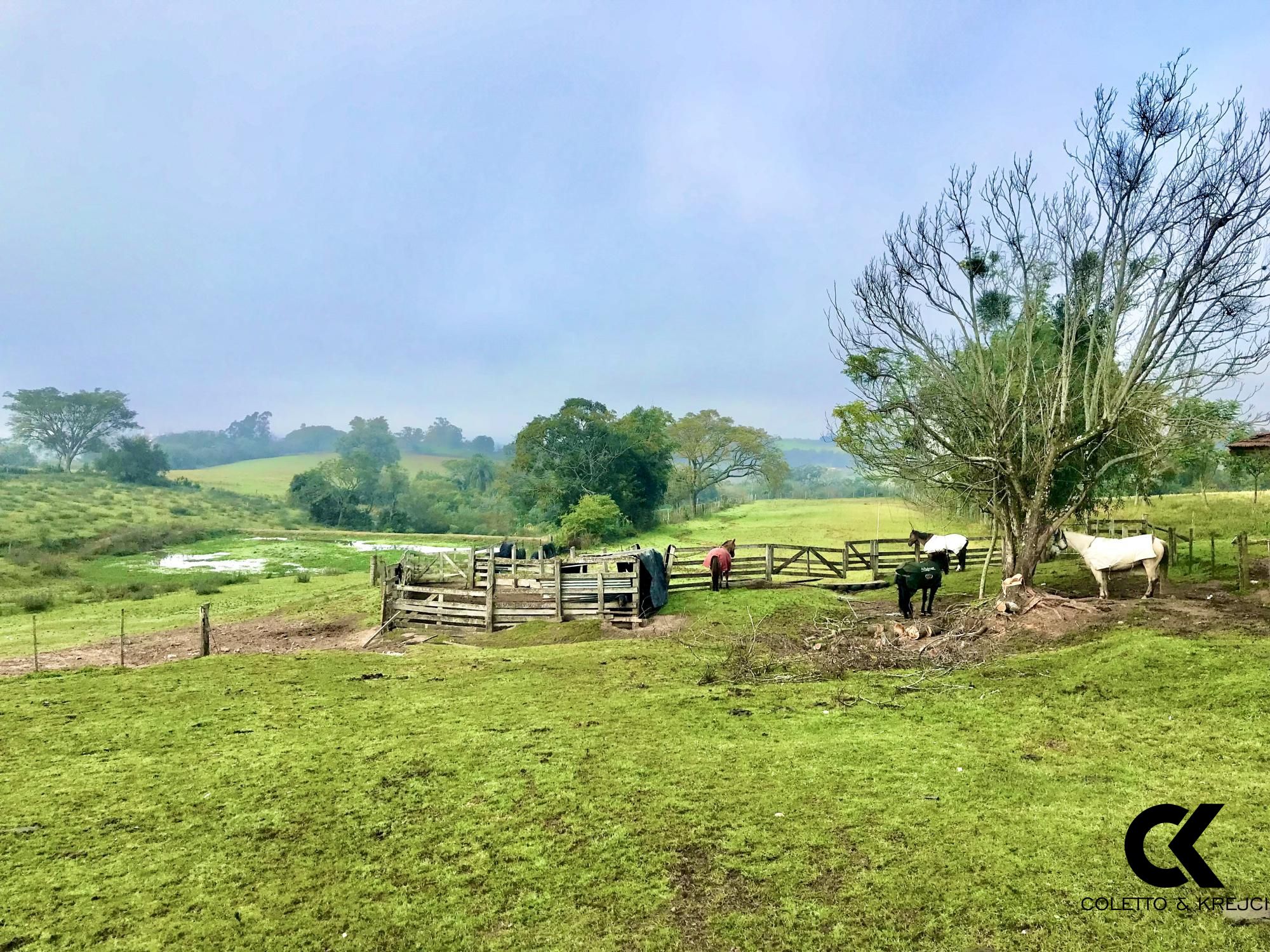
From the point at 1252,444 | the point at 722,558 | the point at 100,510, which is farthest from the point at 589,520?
the point at 100,510

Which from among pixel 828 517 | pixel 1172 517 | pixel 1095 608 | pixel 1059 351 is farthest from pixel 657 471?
pixel 1095 608

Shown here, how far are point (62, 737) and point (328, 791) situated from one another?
12.6 feet

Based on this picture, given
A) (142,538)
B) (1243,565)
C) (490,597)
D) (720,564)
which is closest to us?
(1243,565)

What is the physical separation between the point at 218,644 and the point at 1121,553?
20416 mm

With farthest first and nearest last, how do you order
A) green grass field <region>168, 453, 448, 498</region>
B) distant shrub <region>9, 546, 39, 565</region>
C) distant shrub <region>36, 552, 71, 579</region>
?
1. green grass field <region>168, 453, 448, 498</region>
2. distant shrub <region>9, 546, 39, 565</region>
3. distant shrub <region>36, 552, 71, 579</region>

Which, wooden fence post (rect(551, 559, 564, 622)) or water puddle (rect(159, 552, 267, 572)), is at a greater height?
wooden fence post (rect(551, 559, 564, 622))

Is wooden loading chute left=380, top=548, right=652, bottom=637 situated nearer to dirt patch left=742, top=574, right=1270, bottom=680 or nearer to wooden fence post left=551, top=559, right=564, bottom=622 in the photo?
wooden fence post left=551, top=559, right=564, bottom=622

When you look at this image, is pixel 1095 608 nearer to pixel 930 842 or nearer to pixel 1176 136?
pixel 1176 136

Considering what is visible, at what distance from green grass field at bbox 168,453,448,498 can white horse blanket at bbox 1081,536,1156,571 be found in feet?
257

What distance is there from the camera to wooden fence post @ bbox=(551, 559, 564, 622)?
15.2 metres

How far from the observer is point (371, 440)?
434 feet

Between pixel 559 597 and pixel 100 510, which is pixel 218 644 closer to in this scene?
pixel 559 597

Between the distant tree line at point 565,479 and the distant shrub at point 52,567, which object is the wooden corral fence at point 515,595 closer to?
the distant tree line at point 565,479

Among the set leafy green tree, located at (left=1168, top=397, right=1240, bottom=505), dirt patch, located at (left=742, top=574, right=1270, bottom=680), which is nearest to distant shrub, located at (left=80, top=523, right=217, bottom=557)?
dirt patch, located at (left=742, top=574, right=1270, bottom=680)
